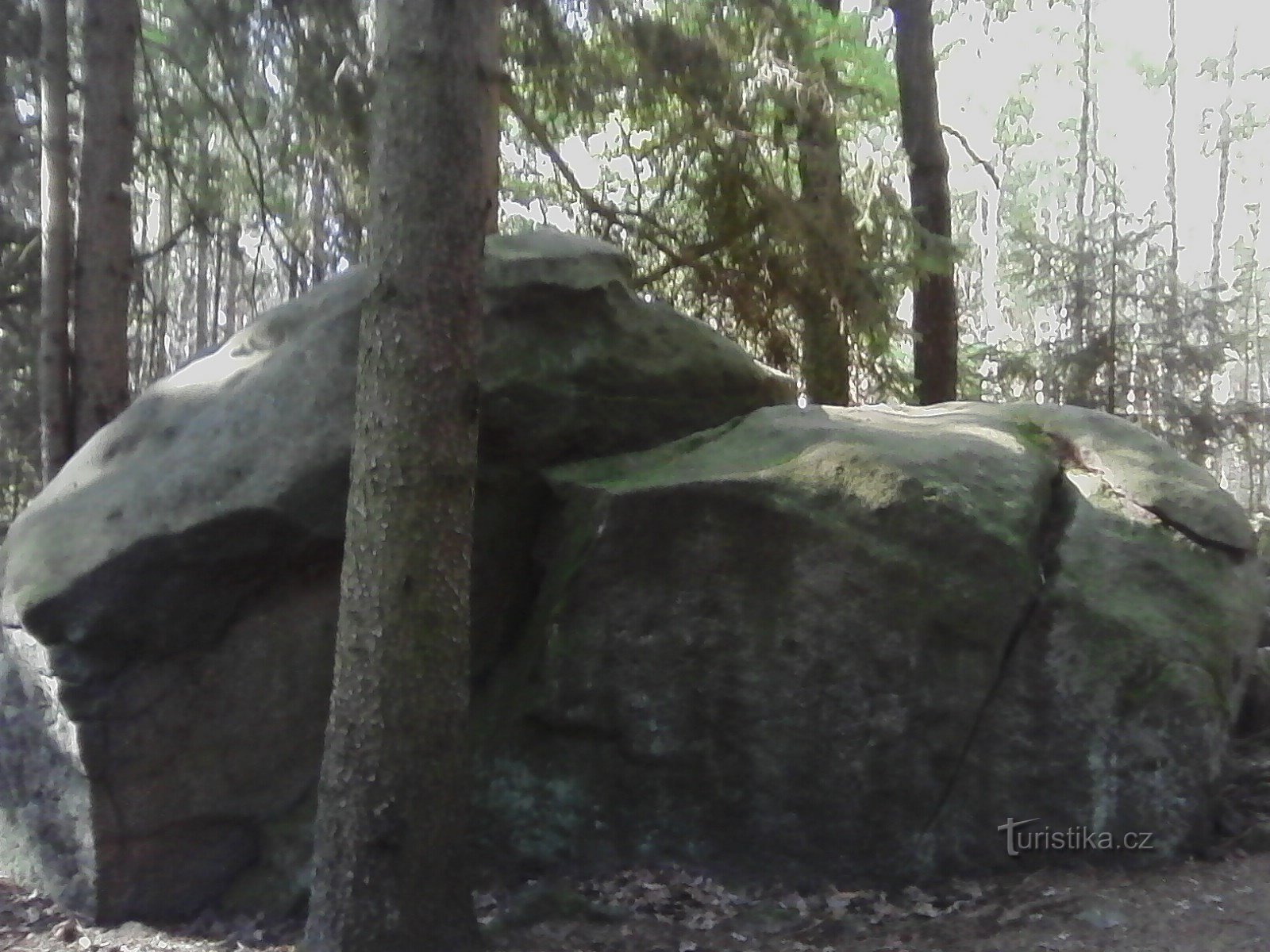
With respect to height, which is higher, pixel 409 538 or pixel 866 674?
pixel 409 538

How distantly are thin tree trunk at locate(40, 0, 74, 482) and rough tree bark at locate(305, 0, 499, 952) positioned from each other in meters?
4.83

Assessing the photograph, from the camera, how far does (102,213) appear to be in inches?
329

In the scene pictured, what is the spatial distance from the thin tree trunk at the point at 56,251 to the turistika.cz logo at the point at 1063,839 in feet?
21.3

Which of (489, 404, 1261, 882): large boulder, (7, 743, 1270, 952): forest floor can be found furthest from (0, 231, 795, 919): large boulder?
(489, 404, 1261, 882): large boulder

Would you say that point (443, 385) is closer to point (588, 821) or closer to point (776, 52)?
point (588, 821)

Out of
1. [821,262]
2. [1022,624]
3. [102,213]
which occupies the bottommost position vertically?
[1022,624]

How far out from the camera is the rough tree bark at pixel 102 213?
8312mm

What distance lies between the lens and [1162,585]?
588 centimetres

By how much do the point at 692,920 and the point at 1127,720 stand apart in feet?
6.93

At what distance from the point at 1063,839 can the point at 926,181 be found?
7.34m

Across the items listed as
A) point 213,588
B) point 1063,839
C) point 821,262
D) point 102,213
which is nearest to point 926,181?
point 821,262

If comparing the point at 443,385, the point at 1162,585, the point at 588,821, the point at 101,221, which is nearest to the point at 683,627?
the point at 588,821

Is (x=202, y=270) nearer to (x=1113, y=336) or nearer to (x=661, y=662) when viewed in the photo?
(x=661, y=662)

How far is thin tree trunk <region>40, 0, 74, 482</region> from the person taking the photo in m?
8.38
